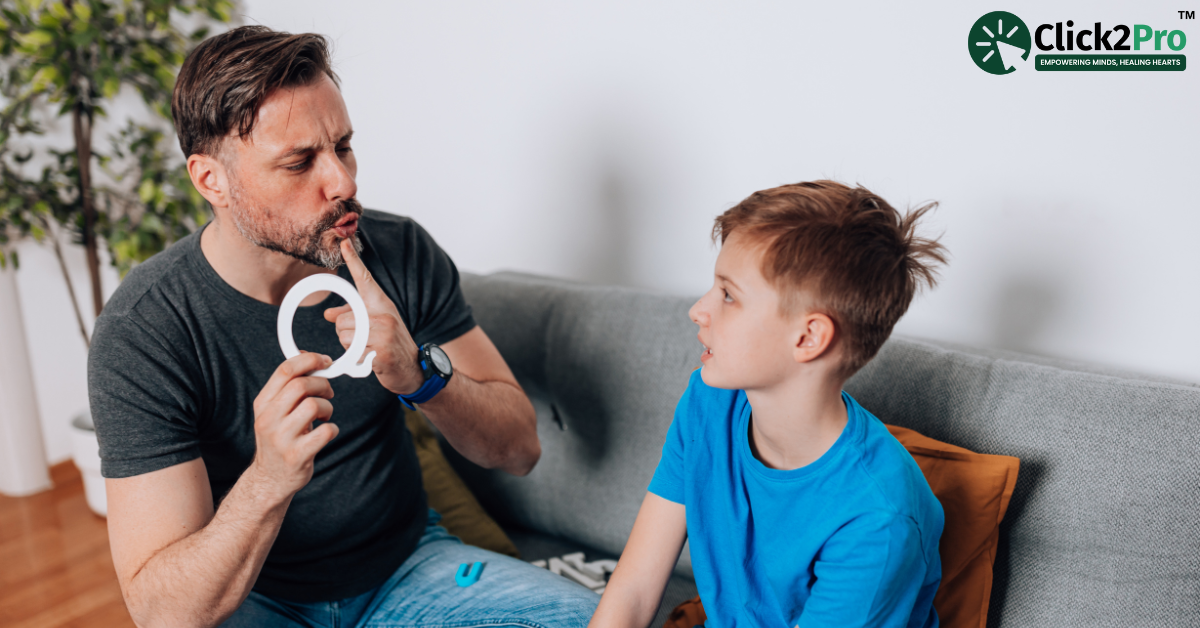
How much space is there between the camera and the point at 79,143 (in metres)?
2.45

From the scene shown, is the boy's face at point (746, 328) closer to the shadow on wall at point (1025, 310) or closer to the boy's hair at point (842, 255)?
the boy's hair at point (842, 255)

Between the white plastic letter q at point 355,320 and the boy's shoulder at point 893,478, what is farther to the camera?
the white plastic letter q at point 355,320

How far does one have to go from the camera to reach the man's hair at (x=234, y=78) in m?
1.23

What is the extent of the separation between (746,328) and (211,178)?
0.93m

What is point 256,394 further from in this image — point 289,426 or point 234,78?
point 234,78

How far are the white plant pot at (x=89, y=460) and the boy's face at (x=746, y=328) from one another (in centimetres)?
230

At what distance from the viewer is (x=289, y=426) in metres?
1.06

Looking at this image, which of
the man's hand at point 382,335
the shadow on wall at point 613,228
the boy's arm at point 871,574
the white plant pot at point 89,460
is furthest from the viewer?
the white plant pot at point 89,460

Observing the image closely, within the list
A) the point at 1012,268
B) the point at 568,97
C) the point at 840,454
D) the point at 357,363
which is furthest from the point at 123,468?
the point at 1012,268

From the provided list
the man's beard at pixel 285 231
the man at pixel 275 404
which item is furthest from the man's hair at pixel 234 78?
the man's beard at pixel 285 231

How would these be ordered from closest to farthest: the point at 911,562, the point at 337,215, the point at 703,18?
the point at 911,562
the point at 337,215
the point at 703,18

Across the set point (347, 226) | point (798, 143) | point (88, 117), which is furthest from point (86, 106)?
point (798, 143)

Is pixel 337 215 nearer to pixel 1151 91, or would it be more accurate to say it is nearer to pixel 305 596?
pixel 305 596

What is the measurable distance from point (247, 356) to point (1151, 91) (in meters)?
1.65
